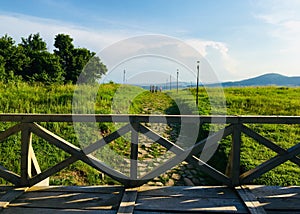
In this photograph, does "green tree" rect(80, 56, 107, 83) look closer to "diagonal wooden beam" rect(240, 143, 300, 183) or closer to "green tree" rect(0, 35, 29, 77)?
"diagonal wooden beam" rect(240, 143, 300, 183)

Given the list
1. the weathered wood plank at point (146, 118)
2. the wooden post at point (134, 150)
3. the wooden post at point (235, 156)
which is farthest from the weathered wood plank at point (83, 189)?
the wooden post at point (235, 156)

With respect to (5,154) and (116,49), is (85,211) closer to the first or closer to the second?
(116,49)

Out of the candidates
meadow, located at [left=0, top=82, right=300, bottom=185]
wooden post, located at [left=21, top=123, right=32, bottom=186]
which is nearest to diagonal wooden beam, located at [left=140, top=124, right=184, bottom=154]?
wooden post, located at [left=21, top=123, right=32, bottom=186]

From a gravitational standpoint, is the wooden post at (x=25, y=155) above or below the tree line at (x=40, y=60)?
below

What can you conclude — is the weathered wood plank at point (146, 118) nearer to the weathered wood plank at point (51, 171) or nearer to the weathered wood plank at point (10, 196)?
the weathered wood plank at point (51, 171)

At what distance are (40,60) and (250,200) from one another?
3270cm

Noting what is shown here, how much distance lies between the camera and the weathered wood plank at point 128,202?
2945 mm

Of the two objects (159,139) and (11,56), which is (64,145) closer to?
(159,139)

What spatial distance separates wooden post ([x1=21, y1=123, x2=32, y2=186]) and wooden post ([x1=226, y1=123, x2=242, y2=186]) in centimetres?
243

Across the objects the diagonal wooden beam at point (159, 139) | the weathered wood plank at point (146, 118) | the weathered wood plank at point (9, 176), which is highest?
the weathered wood plank at point (146, 118)

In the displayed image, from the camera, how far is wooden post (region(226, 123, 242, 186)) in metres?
3.46

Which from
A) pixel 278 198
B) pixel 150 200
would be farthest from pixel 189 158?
pixel 278 198

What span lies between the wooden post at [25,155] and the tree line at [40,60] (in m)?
16.8

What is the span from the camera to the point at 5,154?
581 cm
